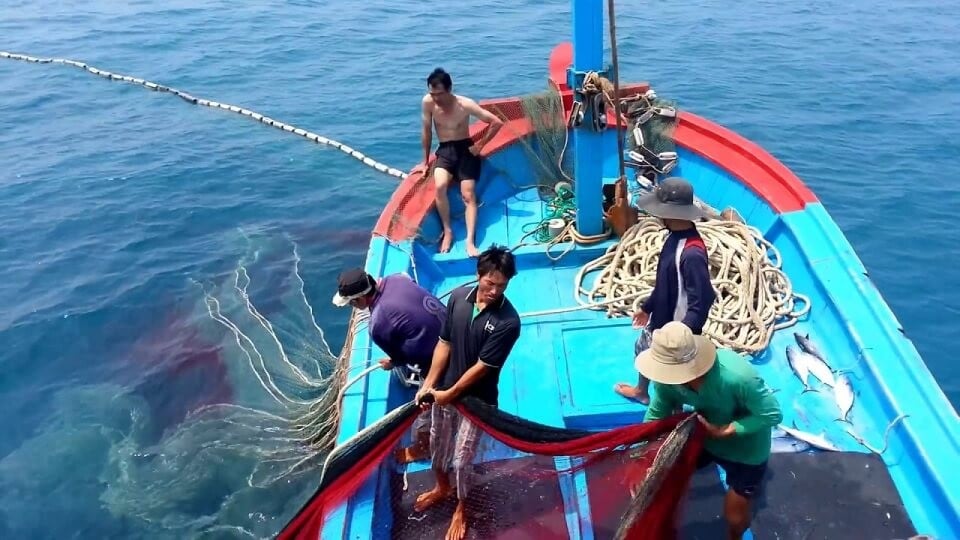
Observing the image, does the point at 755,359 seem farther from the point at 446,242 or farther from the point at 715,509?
the point at 446,242

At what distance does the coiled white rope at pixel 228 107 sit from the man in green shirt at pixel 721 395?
8285 mm

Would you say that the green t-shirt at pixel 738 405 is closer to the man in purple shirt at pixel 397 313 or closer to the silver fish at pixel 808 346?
the man in purple shirt at pixel 397 313

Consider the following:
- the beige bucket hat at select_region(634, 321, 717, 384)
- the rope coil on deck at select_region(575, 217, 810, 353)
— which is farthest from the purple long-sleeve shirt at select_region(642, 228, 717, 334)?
the rope coil on deck at select_region(575, 217, 810, 353)

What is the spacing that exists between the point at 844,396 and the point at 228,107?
47.6 feet

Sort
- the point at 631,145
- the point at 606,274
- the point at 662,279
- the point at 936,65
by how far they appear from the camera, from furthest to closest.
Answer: the point at 936,65
the point at 631,145
the point at 606,274
the point at 662,279

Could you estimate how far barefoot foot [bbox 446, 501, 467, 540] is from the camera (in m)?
3.71

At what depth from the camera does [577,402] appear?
16.4 feet

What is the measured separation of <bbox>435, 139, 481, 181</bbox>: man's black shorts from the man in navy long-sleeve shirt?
3.38 m

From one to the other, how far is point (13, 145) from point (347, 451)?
14.3 meters

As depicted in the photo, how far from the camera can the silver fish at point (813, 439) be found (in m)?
4.24

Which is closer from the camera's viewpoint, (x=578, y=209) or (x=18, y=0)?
(x=578, y=209)

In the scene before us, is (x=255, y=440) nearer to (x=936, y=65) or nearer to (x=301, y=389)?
(x=301, y=389)

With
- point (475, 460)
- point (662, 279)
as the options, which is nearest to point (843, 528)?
point (662, 279)

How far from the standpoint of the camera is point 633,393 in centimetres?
488
